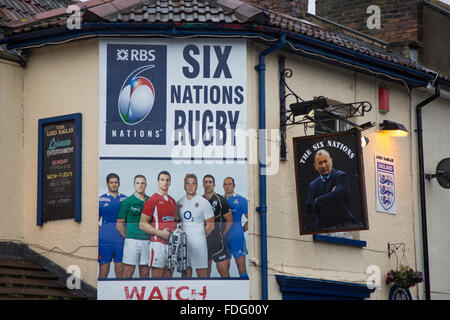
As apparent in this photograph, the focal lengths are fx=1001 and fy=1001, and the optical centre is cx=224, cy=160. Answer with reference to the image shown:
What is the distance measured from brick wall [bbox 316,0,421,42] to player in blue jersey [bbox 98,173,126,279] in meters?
8.41

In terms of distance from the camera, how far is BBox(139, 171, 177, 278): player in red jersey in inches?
573

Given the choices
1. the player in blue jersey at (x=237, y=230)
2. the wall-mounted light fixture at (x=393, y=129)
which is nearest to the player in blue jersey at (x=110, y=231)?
the player in blue jersey at (x=237, y=230)

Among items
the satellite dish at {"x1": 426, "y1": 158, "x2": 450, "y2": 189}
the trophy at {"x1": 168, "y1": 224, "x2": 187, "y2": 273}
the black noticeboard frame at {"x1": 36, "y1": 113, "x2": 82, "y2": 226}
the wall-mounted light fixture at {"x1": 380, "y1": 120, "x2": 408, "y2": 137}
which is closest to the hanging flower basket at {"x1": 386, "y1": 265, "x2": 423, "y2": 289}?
the satellite dish at {"x1": 426, "y1": 158, "x2": 450, "y2": 189}

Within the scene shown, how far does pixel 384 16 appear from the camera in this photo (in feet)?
69.8

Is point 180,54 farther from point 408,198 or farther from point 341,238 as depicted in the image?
point 408,198

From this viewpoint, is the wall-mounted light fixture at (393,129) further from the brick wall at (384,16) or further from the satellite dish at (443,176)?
the brick wall at (384,16)

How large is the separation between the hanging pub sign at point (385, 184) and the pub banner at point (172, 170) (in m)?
3.37

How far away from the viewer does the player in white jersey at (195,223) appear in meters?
14.6

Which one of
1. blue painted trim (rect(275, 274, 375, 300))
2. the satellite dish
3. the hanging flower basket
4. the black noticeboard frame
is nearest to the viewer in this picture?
the black noticeboard frame

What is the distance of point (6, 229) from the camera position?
51.0 feet

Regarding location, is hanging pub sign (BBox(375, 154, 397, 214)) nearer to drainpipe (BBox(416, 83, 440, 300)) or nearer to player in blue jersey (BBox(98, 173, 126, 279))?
drainpipe (BBox(416, 83, 440, 300))

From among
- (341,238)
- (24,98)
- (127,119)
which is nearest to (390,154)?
(341,238)

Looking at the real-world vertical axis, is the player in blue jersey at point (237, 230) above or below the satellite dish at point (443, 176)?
below

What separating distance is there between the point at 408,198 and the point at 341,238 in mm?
2238
